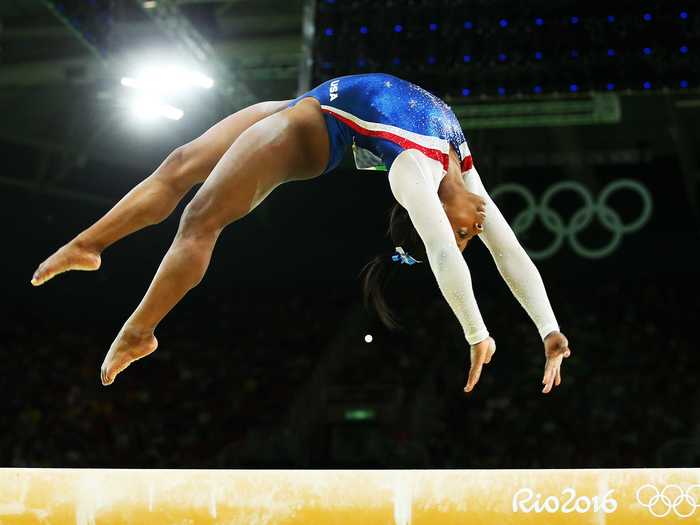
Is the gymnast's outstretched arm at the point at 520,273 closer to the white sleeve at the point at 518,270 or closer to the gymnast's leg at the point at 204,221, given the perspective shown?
the white sleeve at the point at 518,270

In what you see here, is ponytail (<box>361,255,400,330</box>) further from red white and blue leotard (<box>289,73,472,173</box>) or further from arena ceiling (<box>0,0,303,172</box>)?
arena ceiling (<box>0,0,303,172</box>)

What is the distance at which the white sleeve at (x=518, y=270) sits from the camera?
12.1 ft

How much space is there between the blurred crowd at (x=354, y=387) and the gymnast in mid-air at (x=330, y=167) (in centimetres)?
774

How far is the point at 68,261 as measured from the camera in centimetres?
364

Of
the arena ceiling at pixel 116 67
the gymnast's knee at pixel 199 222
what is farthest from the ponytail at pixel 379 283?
the arena ceiling at pixel 116 67

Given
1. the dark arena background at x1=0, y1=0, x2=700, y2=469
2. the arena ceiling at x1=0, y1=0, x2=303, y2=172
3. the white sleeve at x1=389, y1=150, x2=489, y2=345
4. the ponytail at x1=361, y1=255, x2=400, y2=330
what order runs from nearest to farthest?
the white sleeve at x1=389, y1=150, x2=489, y2=345 → the ponytail at x1=361, y1=255, x2=400, y2=330 → the arena ceiling at x1=0, y1=0, x2=303, y2=172 → the dark arena background at x1=0, y1=0, x2=700, y2=469

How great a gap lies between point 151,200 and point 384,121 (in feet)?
3.35

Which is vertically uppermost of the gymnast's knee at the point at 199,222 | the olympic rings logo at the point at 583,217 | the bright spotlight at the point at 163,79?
the bright spotlight at the point at 163,79

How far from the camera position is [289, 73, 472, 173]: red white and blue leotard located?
3543 mm

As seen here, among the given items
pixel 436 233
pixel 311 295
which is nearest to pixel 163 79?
pixel 436 233

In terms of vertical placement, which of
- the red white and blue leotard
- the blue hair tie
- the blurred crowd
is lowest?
the blurred crowd

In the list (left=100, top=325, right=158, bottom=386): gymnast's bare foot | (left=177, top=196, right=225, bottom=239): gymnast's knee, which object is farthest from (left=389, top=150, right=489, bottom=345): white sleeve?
(left=100, top=325, right=158, bottom=386): gymnast's bare foot

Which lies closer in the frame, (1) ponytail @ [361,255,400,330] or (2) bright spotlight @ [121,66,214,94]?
(1) ponytail @ [361,255,400,330]

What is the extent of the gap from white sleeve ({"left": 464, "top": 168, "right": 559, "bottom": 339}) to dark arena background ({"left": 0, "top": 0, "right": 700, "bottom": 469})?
5.10 meters
